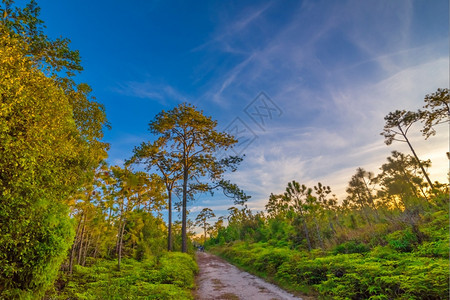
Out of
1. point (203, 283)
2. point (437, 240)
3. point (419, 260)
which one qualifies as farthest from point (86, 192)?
point (437, 240)

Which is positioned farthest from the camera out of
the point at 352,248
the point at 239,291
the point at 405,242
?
the point at 352,248

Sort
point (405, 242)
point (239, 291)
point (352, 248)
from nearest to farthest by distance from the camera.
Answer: point (239, 291) → point (405, 242) → point (352, 248)

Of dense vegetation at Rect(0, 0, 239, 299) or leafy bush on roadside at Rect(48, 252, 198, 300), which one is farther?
leafy bush on roadside at Rect(48, 252, 198, 300)

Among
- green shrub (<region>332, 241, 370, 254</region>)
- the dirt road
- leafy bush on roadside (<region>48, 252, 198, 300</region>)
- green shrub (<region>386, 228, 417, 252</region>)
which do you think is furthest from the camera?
green shrub (<region>332, 241, 370, 254</region>)

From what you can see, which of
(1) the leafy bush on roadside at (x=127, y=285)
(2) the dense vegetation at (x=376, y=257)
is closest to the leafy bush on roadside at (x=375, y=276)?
(2) the dense vegetation at (x=376, y=257)

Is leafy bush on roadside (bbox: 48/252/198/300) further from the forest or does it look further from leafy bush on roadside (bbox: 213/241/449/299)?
leafy bush on roadside (bbox: 213/241/449/299)

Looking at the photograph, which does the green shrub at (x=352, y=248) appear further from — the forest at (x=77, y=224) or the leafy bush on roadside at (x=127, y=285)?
the leafy bush on roadside at (x=127, y=285)

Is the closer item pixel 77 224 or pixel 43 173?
pixel 43 173

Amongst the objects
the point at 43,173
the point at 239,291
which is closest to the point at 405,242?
the point at 239,291

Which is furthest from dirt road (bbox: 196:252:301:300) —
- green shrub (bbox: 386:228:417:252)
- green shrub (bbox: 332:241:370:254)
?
green shrub (bbox: 386:228:417:252)

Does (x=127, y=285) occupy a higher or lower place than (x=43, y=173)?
lower

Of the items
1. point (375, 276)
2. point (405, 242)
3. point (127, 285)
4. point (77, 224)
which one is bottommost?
point (375, 276)

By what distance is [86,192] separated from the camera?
8.20 m

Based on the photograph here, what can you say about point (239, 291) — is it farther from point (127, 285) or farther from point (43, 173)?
point (43, 173)
